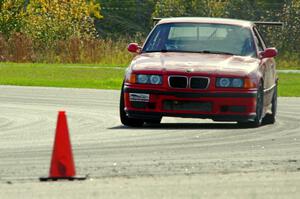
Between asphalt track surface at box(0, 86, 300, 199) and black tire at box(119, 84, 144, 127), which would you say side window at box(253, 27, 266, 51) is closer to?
asphalt track surface at box(0, 86, 300, 199)

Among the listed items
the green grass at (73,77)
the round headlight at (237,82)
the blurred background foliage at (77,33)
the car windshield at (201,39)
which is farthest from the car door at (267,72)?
the blurred background foliage at (77,33)

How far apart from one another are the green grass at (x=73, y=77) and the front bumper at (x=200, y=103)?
37.3 ft

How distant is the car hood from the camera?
1755cm

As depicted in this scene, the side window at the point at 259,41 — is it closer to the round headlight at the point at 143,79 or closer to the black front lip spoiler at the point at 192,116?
the black front lip spoiler at the point at 192,116

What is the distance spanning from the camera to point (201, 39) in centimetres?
1906

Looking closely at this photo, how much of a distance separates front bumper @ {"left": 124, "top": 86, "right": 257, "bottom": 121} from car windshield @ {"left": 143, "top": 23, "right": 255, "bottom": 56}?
141cm

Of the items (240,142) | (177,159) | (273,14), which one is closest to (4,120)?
(240,142)

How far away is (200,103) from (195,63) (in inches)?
24.1

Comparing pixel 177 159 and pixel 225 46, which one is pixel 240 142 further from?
pixel 225 46

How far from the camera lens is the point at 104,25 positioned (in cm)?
9644

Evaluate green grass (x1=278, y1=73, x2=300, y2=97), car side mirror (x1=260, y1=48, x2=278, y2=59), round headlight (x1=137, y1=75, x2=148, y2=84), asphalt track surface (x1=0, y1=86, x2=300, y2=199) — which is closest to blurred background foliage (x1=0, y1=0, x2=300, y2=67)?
green grass (x1=278, y1=73, x2=300, y2=97)

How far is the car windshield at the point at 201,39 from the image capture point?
61.9 feet

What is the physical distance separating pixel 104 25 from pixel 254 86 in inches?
3115

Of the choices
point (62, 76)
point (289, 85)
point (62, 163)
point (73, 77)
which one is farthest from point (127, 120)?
point (62, 76)
